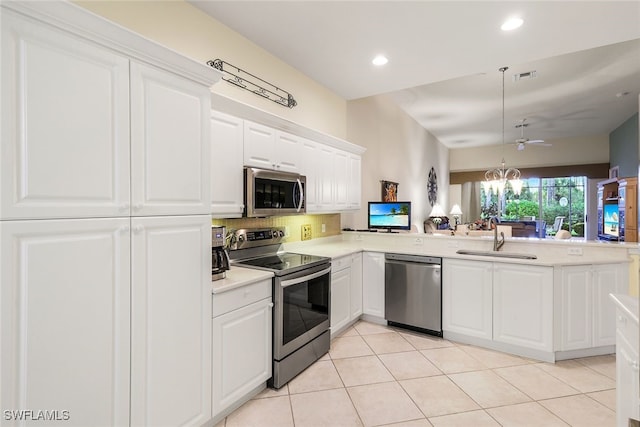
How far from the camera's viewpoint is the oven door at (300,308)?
93.1 inches

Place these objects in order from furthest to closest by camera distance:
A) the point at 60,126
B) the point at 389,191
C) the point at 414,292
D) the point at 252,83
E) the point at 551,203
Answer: the point at 551,203 < the point at 389,191 < the point at 414,292 < the point at 252,83 < the point at 60,126

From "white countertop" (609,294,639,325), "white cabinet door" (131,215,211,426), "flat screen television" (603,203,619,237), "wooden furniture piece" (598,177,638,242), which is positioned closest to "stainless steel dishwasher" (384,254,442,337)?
"white countertop" (609,294,639,325)

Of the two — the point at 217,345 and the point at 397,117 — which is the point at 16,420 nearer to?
the point at 217,345

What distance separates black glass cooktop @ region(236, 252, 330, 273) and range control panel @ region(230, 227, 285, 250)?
13cm

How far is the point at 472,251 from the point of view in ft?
11.3

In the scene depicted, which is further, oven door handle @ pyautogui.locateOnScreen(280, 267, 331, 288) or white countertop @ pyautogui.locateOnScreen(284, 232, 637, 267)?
white countertop @ pyautogui.locateOnScreen(284, 232, 637, 267)

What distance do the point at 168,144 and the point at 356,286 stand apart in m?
2.64

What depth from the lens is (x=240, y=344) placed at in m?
2.11

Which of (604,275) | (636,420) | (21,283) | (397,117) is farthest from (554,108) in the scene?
(21,283)

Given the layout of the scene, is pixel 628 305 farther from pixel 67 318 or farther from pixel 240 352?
pixel 67 318

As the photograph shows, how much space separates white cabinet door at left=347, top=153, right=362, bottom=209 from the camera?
4.05 metres

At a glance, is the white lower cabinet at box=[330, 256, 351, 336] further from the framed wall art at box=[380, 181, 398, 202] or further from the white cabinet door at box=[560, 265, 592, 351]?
the framed wall art at box=[380, 181, 398, 202]

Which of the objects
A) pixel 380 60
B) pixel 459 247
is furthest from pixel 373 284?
pixel 380 60

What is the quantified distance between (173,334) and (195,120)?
1.18 meters
